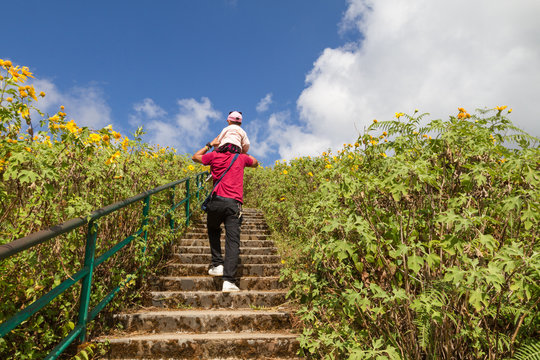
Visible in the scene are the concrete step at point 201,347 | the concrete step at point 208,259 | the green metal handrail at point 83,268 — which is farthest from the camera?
the concrete step at point 208,259

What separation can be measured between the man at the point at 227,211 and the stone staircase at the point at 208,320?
0.24 metres

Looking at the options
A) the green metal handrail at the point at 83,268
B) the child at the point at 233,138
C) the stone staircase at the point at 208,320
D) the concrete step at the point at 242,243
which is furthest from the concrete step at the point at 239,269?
the child at the point at 233,138

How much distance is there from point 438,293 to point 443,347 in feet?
1.73

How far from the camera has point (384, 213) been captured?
8.95 ft

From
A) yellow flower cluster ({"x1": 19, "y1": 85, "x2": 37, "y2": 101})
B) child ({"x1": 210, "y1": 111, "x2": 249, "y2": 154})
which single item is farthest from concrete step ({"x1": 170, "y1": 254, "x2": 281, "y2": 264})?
yellow flower cluster ({"x1": 19, "y1": 85, "x2": 37, "y2": 101})

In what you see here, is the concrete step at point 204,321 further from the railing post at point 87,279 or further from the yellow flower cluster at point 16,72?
the yellow flower cluster at point 16,72

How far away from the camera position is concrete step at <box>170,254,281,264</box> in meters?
4.94

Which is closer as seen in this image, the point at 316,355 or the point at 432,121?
the point at 432,121

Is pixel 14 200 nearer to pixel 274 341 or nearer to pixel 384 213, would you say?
pixel 274 341

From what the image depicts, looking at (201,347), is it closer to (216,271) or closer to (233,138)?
(216,271)

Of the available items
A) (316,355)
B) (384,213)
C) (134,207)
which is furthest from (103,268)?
(384,213)

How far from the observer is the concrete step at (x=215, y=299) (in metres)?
3.87

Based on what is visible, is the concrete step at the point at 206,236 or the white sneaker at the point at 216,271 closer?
the white sneaker at the point at 216,271

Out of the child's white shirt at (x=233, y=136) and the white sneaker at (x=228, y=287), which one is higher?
the child's white shirt at (x=233, y=136)
